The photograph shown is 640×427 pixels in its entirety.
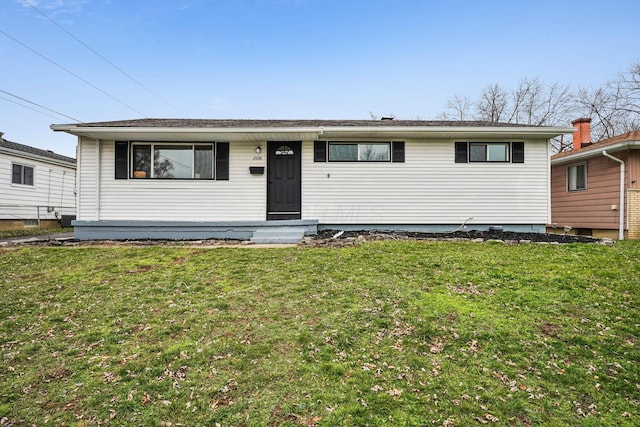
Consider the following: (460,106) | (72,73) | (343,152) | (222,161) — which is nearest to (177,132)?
Answer: (222,161)

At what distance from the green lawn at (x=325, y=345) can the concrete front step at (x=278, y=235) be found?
248 cm

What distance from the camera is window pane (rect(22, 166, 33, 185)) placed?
14047mm

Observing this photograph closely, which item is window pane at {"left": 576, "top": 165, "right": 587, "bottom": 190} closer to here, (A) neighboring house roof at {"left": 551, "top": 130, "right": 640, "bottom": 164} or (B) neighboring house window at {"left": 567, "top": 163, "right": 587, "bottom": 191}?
(B) neighboring house window at {"left": 567, "top": 163, "right": 587, "bottom": 191}

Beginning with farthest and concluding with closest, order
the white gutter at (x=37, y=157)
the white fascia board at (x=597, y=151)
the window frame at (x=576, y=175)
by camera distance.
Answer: the white gutter at (x=37, y=157) → the window frame at (x=576, y=175) → the white fascia board at (x=597, y=151)

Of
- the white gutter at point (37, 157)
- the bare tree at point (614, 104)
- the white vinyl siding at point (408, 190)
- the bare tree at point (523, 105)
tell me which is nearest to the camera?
the white vinyl siding at point (408, 190)

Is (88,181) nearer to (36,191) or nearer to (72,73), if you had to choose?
(36,191)

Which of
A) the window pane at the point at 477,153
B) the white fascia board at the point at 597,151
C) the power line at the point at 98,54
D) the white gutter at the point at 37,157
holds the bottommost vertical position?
the window pane at the point at 477,153

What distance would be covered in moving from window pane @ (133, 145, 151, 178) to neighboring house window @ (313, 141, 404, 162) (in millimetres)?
4589

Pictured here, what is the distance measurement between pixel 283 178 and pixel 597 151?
31.3 feet

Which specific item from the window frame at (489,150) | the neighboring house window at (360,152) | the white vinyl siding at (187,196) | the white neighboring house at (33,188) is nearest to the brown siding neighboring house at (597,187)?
the window frame at (489,150)

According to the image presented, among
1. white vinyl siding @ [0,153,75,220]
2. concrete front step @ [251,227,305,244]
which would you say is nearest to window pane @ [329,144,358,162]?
concrete front step @ [251,227,305,244]

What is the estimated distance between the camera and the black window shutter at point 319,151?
9.57 meters

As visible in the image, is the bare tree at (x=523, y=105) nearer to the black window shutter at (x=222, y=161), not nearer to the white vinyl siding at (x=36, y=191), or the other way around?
the black window shutter at (x=222, y=161)

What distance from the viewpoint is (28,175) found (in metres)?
14.2
